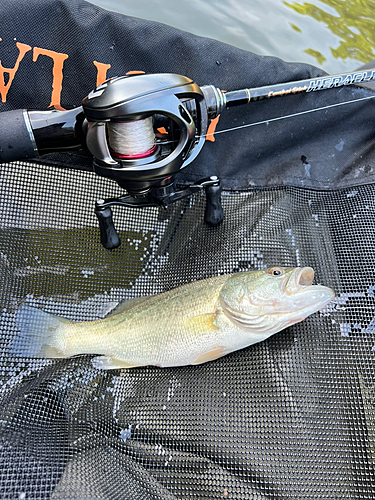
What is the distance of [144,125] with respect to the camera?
1723 mm

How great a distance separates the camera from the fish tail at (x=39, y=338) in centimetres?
215

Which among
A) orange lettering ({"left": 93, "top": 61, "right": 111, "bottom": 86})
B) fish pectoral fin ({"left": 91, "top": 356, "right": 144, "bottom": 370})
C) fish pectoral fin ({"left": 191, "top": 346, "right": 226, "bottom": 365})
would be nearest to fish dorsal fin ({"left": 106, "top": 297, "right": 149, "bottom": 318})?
fish pectoral fin ({"left": 91, "top": 356, "right": 144, "bottom": 370})

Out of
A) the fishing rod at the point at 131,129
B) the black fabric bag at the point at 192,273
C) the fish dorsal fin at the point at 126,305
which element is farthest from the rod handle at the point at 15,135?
the fish dorsal fin at the point at 126,305

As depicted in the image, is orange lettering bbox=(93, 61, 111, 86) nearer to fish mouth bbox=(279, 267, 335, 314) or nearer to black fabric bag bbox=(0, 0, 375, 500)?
black fabric bag bbox=(0, 0, 375, 500)

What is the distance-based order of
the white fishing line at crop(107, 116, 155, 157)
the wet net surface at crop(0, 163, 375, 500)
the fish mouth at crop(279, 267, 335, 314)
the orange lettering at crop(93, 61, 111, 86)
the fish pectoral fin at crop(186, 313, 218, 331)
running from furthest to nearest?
1. the orange lettering at crop(93, 61, 111, 86)
2. the fish pectoral fin at crop(186, 313, 218, 331)
3. the fish mouth at crop(279, 267, 335, 314)
4. the wet net surface at crop(0, 163, 375, 500)
5. the white fishing line at crop(107, 116, 155, 157)

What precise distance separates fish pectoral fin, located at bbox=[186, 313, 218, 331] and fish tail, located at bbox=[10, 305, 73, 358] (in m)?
0.71

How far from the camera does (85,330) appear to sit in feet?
7.16

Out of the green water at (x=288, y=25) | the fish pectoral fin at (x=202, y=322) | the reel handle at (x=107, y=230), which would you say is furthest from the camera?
A: the green water at (x=288, y=25)

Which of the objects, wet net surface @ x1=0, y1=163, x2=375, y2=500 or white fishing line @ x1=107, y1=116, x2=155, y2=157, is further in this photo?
wet net surface @ x1=0, y1=163, x2=375, y2=500

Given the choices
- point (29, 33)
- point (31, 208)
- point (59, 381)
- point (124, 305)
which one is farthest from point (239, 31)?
point (59, 381)

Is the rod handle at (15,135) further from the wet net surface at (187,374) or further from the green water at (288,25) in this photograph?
the green water at (288,25)

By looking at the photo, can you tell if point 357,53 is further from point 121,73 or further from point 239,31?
point 121,73

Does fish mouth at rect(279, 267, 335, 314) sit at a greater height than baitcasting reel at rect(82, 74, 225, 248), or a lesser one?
lesser

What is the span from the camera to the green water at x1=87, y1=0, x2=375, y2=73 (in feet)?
13.0
